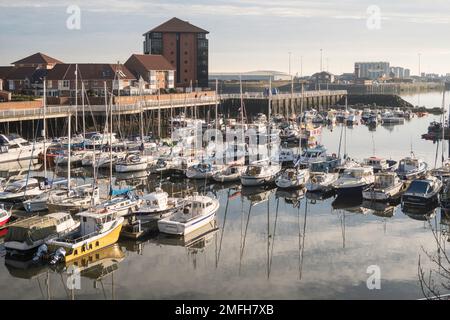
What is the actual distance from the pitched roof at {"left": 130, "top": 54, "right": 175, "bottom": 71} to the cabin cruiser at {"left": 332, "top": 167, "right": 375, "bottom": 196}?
142 ft

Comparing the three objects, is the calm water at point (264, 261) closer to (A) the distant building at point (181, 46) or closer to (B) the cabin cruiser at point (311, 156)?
(B) the cabin cruiser at point (311, 156)

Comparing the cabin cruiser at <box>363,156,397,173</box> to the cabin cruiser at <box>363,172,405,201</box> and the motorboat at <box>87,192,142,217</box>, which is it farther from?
the motorboat at <box>87,192,142,217</box>

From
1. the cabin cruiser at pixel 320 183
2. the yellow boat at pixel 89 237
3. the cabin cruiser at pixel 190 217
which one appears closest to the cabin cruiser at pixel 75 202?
the yellow boat at pixel 89 237

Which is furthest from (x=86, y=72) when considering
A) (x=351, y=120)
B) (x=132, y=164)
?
(x=132, y=164)

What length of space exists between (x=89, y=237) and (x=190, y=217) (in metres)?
3.84

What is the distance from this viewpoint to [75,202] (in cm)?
2270

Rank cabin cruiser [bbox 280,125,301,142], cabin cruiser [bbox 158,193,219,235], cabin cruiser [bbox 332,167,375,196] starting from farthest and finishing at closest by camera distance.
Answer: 1. cabin cruiser [bbox 280,125,301,142]
2. cabin cruiser [bbox 332,167,375,196]
3. cabin cruiser [bbox 158,193,219,235]

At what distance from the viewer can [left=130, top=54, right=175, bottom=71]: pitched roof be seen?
67137mm

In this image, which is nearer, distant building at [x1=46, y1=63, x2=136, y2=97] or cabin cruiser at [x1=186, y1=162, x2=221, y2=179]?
cabin cruiser at [x1=186, y1=162, x2=221, y2=179]

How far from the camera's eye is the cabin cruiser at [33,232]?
1806 centimetres

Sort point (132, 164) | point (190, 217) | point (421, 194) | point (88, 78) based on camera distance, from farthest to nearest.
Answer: point (88, 78) → point (132, 164) → point (421, 194) → point (190, 217)

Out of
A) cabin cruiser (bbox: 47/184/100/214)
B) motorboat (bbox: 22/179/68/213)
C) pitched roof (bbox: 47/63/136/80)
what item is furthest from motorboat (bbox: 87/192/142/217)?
pitched roof (bbox: 47/63/136/80)

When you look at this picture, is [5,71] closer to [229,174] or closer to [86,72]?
[86,72]

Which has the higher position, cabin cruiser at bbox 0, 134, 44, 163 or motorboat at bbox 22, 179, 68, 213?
cabin cruiser at bbox 0, 134, 44, 163
